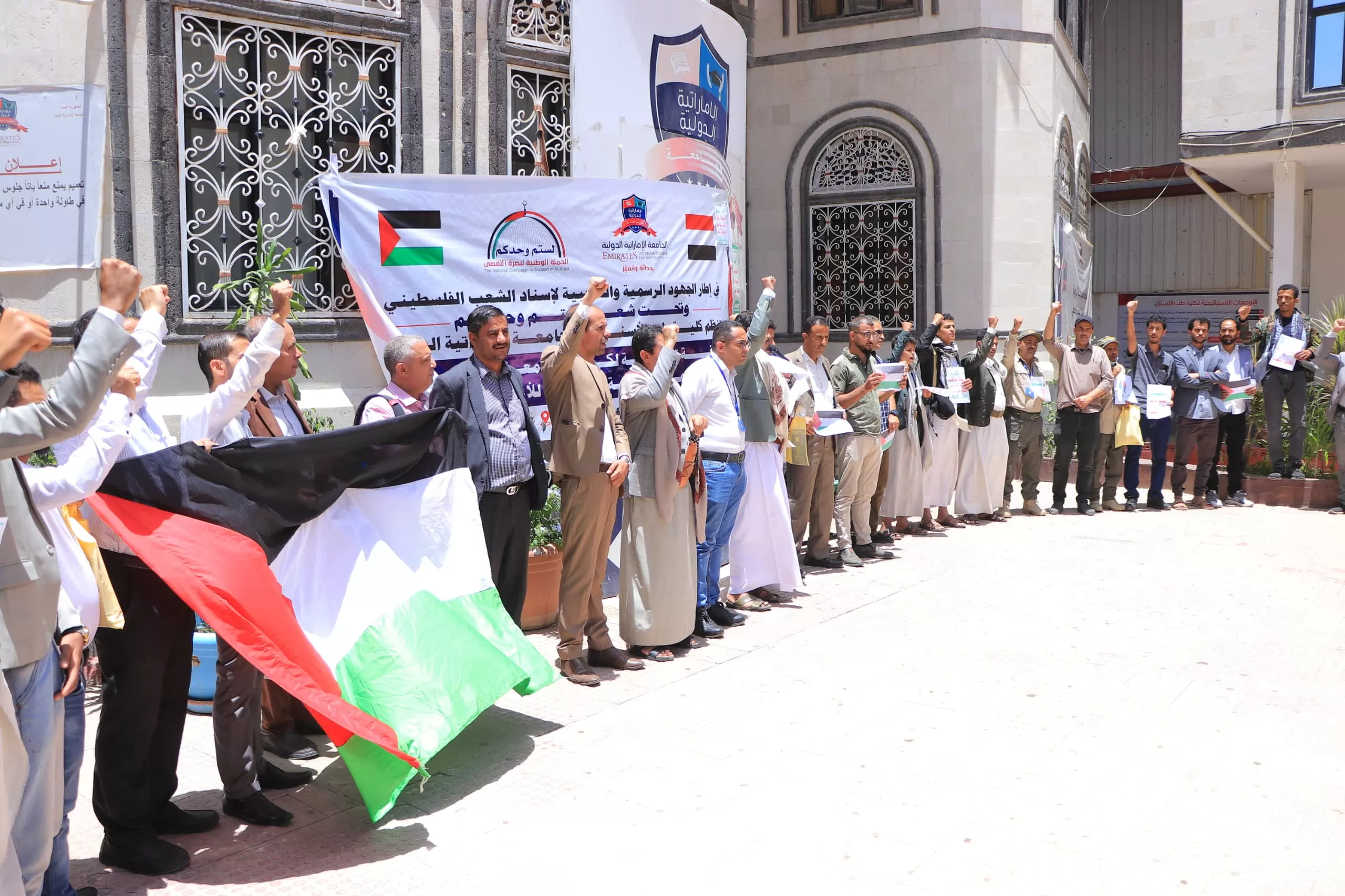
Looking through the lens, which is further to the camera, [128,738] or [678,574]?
[678,574]

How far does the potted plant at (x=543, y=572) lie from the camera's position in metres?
6.76

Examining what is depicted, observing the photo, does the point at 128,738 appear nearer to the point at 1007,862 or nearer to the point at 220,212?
the point at 1007,862

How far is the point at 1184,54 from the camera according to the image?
50.0 ft

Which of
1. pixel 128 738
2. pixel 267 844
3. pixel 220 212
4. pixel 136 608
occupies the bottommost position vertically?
pixel 267 844

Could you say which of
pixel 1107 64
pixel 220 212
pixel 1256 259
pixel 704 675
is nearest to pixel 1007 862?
pixel 704 675

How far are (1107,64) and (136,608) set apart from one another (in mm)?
22379

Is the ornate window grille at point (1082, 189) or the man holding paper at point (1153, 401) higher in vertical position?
the ornate window grille at point (1082, 189)

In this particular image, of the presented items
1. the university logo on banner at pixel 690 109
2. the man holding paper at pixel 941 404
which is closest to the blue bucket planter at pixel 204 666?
the university logo on banner at pixel 690 109

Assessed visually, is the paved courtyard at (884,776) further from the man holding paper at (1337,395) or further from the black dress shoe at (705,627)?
the man holding paper at (1337,395)

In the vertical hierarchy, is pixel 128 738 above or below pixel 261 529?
below

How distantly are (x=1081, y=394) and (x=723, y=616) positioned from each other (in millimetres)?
5614

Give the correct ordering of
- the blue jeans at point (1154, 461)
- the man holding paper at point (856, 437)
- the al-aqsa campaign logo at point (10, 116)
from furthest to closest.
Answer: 1. the blue jeans at point (1154, 461)
2. the man holding paper at point (856, 437)
3. the al-aqsa campaign logo at point (10, 116)

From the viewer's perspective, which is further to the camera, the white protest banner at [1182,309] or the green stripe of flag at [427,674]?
the white protest banner at [1182,309]

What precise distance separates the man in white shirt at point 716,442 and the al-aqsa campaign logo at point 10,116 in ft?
12.9
